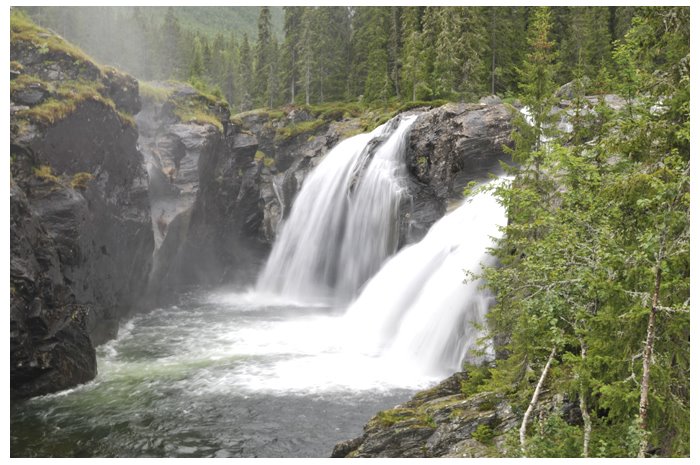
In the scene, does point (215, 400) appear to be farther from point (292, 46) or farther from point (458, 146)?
point (292, 46)

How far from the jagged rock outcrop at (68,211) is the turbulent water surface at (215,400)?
1.19 m

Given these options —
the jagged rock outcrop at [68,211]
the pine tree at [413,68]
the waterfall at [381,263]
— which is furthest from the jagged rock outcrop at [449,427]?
the pine tree at [413,68]

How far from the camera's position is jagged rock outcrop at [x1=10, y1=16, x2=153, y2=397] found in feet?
46.3

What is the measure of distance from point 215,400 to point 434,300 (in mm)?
7349

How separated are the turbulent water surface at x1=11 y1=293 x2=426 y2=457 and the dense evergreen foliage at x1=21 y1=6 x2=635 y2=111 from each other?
24.4 metres

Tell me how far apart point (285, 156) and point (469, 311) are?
95.3 ft

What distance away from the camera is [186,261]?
97.5 feet

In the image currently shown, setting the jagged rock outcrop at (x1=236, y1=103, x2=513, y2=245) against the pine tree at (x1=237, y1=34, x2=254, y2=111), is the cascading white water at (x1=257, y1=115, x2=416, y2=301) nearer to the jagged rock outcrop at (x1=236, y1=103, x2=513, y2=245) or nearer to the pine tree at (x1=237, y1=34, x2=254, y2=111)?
the jagged rock outcrop at (x1=236, y1=103, x2=513, y2=245)

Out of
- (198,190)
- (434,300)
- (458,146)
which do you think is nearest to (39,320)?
(434,300)

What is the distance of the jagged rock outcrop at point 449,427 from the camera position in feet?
25.8

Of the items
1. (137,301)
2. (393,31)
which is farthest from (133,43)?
(137,301)

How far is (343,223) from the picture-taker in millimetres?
28688

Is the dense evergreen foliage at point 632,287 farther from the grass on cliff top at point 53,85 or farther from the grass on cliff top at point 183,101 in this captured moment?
the grass on cliff top at point 183,101

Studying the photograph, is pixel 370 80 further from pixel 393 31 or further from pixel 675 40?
pixel 675 40
